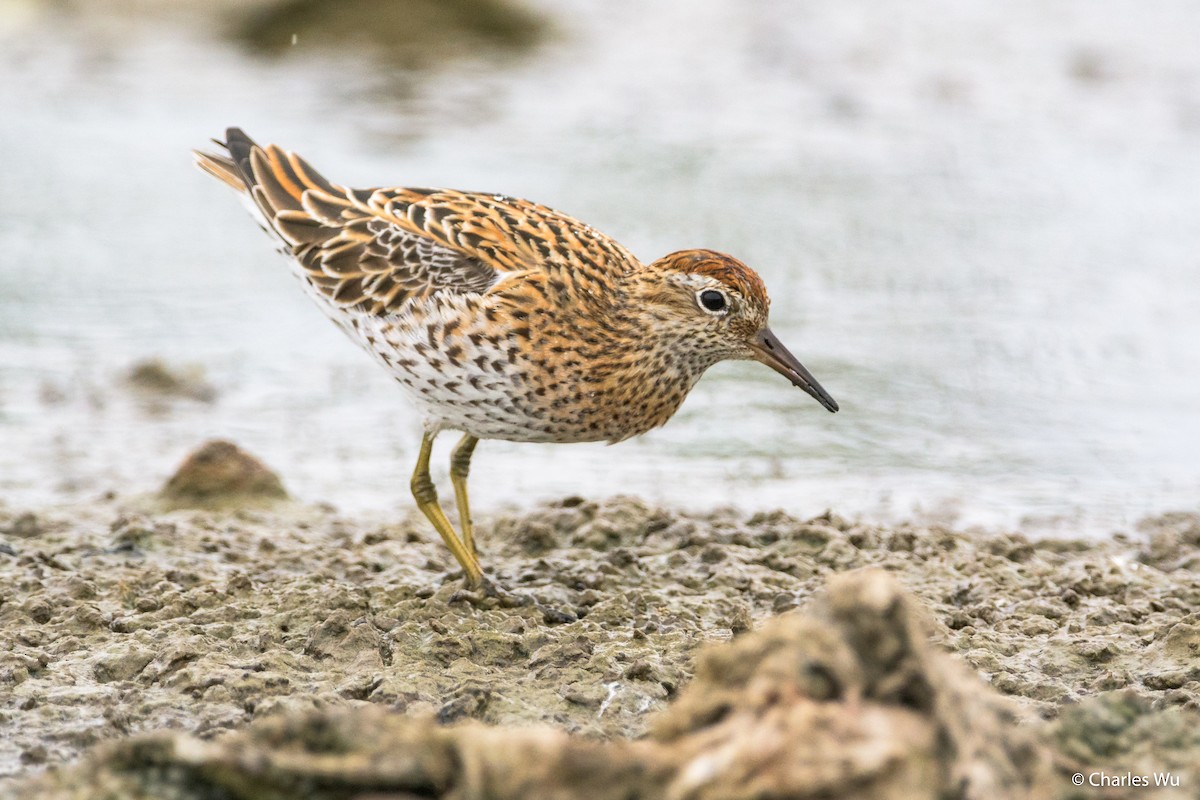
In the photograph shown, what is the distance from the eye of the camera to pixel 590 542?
7031 mm

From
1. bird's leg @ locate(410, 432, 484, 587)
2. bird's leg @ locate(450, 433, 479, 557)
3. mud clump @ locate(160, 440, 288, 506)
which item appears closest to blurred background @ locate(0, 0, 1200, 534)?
mud clump @ locate(160, 440, 288, 506)

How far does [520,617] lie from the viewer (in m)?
6.14

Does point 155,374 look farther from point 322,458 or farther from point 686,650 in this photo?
point 686,650

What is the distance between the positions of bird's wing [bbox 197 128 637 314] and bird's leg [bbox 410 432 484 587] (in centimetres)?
76

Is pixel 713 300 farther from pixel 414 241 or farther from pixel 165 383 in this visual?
pixel 165 383

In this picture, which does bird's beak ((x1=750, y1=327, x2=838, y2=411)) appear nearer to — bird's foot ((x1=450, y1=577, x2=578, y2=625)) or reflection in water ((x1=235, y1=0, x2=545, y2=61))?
bird's foot ((x1=450, y1=577, x2=578, y2=625))

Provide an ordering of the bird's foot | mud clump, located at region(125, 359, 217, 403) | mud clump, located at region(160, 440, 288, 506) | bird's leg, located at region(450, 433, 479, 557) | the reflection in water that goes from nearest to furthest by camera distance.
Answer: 1. the bird's foot
2. bird's leg, located at region(450, 433, 479, 557)
3. mud clump, located at region(160, 440, 288, 506)
4. mud clump, located at region(125, 359, 217, 403)
5. the reflection in water

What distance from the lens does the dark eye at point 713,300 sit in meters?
6.43

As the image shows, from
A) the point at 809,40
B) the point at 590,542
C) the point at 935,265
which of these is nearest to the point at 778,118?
the point at 809,40

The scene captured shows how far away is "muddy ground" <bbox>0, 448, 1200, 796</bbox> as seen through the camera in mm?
5035

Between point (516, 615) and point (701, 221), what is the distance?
6925 millimetres

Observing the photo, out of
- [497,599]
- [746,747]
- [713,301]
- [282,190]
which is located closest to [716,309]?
[713,301]

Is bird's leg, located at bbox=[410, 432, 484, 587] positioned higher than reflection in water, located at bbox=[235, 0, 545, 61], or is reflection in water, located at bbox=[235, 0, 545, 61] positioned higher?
reflection in water, located at bbox=[235, 0, 545, 61]

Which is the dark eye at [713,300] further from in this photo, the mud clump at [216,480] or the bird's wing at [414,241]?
the mud clump at [216,480]
